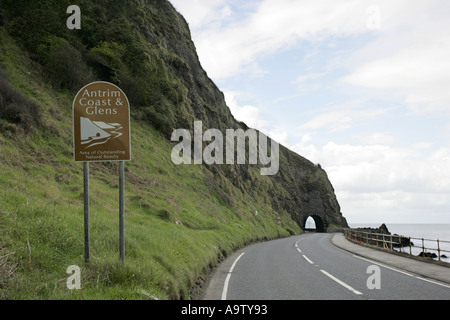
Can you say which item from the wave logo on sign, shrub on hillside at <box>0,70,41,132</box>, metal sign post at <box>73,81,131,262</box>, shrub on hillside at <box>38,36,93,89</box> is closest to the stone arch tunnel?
shrub on hillside at <box>38,36,93,89</box>

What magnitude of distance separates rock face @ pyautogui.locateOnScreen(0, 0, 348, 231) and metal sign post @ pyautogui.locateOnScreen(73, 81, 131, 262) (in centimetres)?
2572

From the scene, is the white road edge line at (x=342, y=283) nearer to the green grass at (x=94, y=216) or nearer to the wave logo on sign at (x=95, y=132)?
the green grass at (x=94, y=216)

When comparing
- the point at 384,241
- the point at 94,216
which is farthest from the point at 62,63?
the point at 384,241

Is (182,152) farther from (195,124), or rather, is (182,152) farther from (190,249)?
(190,249)

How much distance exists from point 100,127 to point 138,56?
1340 inches

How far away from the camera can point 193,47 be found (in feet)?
204

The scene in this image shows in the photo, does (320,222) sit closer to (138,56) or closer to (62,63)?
(138,56)

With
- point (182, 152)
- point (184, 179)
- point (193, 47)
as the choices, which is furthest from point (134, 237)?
point (193, 47)

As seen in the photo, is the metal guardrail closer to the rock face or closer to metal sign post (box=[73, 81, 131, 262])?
metal sign post (box=[73, 81, 131, 262])

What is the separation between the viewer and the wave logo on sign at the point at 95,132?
8.05 meters

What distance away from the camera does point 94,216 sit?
42.4ft

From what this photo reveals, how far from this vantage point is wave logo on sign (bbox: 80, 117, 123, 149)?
8055 mm

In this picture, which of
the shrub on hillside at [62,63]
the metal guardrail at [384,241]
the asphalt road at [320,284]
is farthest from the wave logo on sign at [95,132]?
the shrub on hillside at [62,63]

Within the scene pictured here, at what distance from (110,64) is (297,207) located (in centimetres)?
6504
